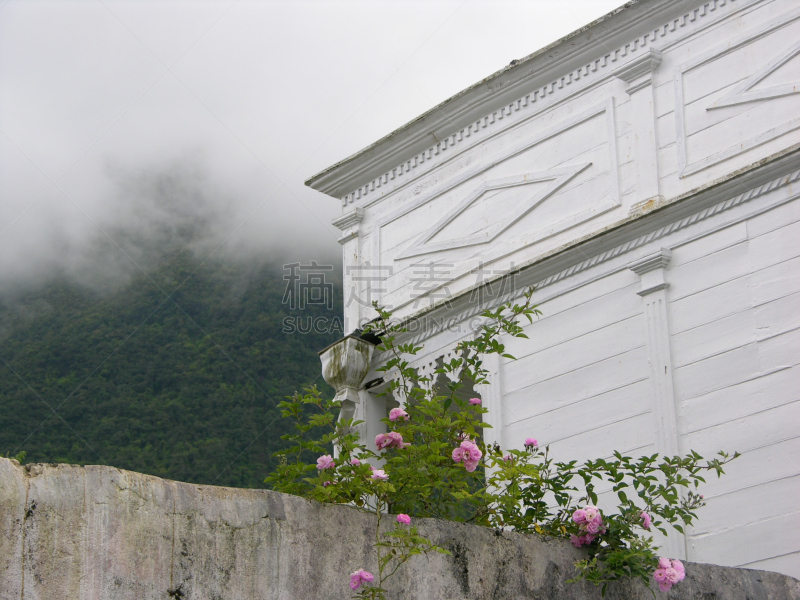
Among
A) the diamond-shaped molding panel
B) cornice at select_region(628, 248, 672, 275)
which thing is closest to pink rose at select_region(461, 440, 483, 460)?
cornice at select_region(628, 248, 672, 275)

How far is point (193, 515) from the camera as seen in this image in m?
3.14

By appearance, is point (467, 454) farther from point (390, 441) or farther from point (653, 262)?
point (653, 262)

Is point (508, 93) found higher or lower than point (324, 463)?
higher

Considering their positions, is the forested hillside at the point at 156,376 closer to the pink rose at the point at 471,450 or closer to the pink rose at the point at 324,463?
the pink rose at the point at 471,450

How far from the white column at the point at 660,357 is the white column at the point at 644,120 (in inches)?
25.5

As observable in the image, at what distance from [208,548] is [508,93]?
22.1ft

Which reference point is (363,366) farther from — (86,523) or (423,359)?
(86,523)

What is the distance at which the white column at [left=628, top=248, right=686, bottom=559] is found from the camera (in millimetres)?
6762

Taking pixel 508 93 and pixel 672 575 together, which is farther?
pixel 508 93

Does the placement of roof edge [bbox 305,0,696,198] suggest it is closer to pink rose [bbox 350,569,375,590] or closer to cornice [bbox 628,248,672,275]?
cornice [bbox 628,248,672,275]

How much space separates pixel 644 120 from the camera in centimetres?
791

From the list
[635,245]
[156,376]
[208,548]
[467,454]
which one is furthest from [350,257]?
[156,376]

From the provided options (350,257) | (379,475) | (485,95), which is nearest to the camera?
(379,475)

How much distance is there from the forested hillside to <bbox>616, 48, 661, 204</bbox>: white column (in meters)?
11.3
